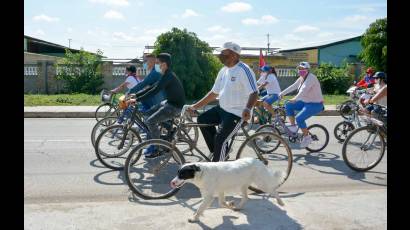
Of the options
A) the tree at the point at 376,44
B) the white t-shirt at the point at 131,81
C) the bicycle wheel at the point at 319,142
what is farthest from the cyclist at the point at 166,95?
the tree at the point at 376,44

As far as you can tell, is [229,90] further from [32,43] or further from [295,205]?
[32,43]

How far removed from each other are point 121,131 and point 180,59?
12931 millimetres

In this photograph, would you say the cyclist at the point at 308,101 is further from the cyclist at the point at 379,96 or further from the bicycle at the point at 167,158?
the bicycle at the point at 167,158

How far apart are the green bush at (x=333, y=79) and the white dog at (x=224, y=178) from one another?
20419 millimetres

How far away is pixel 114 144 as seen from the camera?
7.19m

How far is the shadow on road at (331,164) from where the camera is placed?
22.5 ft

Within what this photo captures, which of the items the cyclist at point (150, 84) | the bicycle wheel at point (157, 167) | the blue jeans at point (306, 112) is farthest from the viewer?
the blue jeans at point (306, 112)

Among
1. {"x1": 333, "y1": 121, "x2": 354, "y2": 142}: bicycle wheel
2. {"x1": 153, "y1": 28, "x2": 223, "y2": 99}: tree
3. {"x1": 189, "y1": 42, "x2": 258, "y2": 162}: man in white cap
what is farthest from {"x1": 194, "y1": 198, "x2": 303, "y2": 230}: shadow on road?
{"x1": 153, "y1": 28, "x2": 223, "y2": 99}: tree

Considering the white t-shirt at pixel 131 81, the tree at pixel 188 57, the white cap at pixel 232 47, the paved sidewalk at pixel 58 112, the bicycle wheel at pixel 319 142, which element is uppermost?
the tree at pixel 188 57

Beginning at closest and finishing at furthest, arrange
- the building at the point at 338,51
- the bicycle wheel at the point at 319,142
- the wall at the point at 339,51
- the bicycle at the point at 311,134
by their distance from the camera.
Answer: the bicycle at the point at 311,134
the bicycle wheel at the point at 319,142
the building at the point at 338,51
the wall at the point at 339,51

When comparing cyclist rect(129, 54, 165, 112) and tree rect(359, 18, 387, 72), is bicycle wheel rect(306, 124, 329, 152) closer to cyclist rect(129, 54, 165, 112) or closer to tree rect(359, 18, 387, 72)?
cyclist rect(129, 54, 165, 112)

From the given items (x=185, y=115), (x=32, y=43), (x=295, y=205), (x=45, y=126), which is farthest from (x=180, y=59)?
(x=32, y=43)

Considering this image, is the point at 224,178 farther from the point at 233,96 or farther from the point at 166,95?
the point at 166,95

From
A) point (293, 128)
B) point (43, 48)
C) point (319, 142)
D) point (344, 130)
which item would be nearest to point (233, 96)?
point (293, 128)
